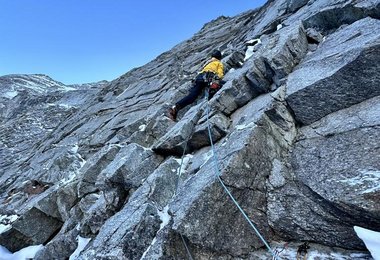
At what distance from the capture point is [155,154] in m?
8.62

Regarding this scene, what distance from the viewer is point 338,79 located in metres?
6.07

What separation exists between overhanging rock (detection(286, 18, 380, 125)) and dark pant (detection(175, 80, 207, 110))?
3.84m

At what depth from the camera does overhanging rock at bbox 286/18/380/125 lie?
5777 mm

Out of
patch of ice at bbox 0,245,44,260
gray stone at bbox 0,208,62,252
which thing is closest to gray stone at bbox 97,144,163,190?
gray stone at bbox 0,208,62,252

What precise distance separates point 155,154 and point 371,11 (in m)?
7.53

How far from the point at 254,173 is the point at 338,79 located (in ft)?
9.04

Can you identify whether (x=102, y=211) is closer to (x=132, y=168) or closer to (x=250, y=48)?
(x=132, y=168)

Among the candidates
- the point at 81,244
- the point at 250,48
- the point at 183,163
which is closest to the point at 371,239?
the point at 183,163

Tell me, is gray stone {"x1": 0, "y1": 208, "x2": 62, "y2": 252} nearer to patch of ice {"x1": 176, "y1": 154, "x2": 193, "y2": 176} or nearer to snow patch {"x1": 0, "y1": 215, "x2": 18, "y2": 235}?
snow patch {"x1": 0, "y1": 215, "x2": 18, "y2": 235}

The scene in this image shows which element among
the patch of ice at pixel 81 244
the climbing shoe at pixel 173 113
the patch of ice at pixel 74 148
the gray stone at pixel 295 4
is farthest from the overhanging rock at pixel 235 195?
the gray stone at pixel 295 4

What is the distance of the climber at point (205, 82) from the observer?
10.1 metres

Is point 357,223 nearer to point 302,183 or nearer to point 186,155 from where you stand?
point 302,183

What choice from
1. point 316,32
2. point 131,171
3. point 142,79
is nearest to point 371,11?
point 316,32

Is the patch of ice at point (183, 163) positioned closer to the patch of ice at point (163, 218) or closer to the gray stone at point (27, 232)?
the patch of ice at point (163, 218)
